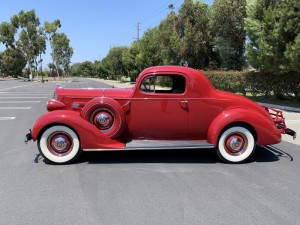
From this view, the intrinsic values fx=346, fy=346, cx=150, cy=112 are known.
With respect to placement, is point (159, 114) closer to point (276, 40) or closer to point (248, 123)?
point (248, 123)

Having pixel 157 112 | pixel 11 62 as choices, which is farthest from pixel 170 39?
pixel 11 62

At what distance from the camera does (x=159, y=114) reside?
641cm

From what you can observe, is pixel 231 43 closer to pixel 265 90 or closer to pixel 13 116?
pixel 265 90

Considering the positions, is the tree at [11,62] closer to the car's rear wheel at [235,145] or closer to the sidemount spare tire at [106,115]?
the sidemount spare tire at [106,115]

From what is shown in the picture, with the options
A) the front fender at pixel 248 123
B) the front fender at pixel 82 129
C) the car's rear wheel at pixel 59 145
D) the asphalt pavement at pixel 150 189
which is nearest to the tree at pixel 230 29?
the asphalt pavement at pixel 150 189

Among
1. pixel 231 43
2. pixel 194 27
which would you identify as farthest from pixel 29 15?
pixel 231 43

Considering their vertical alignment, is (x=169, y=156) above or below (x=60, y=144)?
below

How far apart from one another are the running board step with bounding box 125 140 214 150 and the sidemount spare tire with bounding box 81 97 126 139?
1.18ft

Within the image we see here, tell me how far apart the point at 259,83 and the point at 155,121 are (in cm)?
1298

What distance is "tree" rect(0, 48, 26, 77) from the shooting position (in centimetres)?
8881

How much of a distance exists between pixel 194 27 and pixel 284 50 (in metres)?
14.3

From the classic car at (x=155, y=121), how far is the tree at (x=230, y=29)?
17.8 meters

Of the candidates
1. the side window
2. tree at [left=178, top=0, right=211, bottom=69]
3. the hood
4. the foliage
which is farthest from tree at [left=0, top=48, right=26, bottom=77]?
the side window

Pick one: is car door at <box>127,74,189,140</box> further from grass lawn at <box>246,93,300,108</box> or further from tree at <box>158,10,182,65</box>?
tree at <box>158,10,182,65</box>
